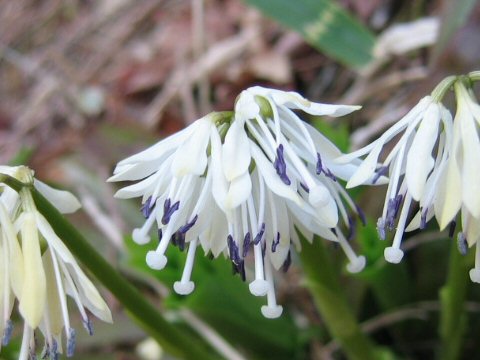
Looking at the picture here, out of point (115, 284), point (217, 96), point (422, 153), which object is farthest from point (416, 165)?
point (217, 96)

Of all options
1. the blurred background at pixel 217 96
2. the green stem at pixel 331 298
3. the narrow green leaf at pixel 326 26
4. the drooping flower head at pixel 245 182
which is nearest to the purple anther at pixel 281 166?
the drooping flower head at pixel 245 182

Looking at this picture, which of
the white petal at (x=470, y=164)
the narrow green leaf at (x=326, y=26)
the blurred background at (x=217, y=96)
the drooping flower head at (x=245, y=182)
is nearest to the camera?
the white petal at (x=470, y=164)

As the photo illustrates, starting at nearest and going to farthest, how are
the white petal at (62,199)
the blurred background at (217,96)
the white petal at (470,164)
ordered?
the white petal at (470,164) < the white petal at (62,199) < the blurred background at (217,96)

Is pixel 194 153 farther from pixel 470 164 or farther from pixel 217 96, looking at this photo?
pixel 217 96

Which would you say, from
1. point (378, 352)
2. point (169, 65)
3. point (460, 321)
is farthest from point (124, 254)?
point (169, 65)

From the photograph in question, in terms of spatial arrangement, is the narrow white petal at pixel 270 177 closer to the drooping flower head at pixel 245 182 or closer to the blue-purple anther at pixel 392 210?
the drooping flower head at pixel 245 182

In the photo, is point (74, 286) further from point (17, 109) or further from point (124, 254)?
point (17, 109)
